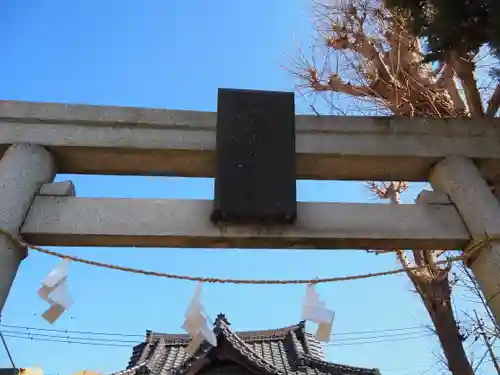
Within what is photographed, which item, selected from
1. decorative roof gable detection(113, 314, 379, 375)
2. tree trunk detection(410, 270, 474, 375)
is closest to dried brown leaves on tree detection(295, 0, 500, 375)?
tree trunk detection(410, 270, 474, 375)

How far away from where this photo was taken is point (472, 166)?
11.7ft

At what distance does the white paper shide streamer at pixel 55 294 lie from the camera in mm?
Result: 3012

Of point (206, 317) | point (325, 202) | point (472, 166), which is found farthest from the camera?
point (472, 166)

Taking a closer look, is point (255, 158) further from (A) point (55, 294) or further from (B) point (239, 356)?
(B) point (239, 356)

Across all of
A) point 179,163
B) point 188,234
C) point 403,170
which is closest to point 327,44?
point 403,170

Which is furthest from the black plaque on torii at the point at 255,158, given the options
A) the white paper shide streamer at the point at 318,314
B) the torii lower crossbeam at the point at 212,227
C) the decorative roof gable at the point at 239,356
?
the decorative roof gable at the point at 239,356

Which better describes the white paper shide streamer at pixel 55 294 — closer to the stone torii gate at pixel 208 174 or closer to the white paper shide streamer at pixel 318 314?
the stone torii gate at pixel 208 174

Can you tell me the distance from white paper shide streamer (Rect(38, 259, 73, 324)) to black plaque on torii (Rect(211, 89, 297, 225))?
1091 millimetres

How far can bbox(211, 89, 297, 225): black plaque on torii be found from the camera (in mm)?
3123

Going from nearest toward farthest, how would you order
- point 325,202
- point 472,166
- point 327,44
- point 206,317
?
point 206,317
point 325,202
point 472,166
point 327,44

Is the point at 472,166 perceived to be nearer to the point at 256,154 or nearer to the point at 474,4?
the point at 474,4

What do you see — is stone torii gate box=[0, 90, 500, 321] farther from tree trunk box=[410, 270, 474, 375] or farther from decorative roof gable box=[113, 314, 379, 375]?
decorative roof gable box=[113, 314, 379, 375]

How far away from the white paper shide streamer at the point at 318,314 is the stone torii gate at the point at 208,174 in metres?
0.35

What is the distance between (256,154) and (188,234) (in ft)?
2.48
